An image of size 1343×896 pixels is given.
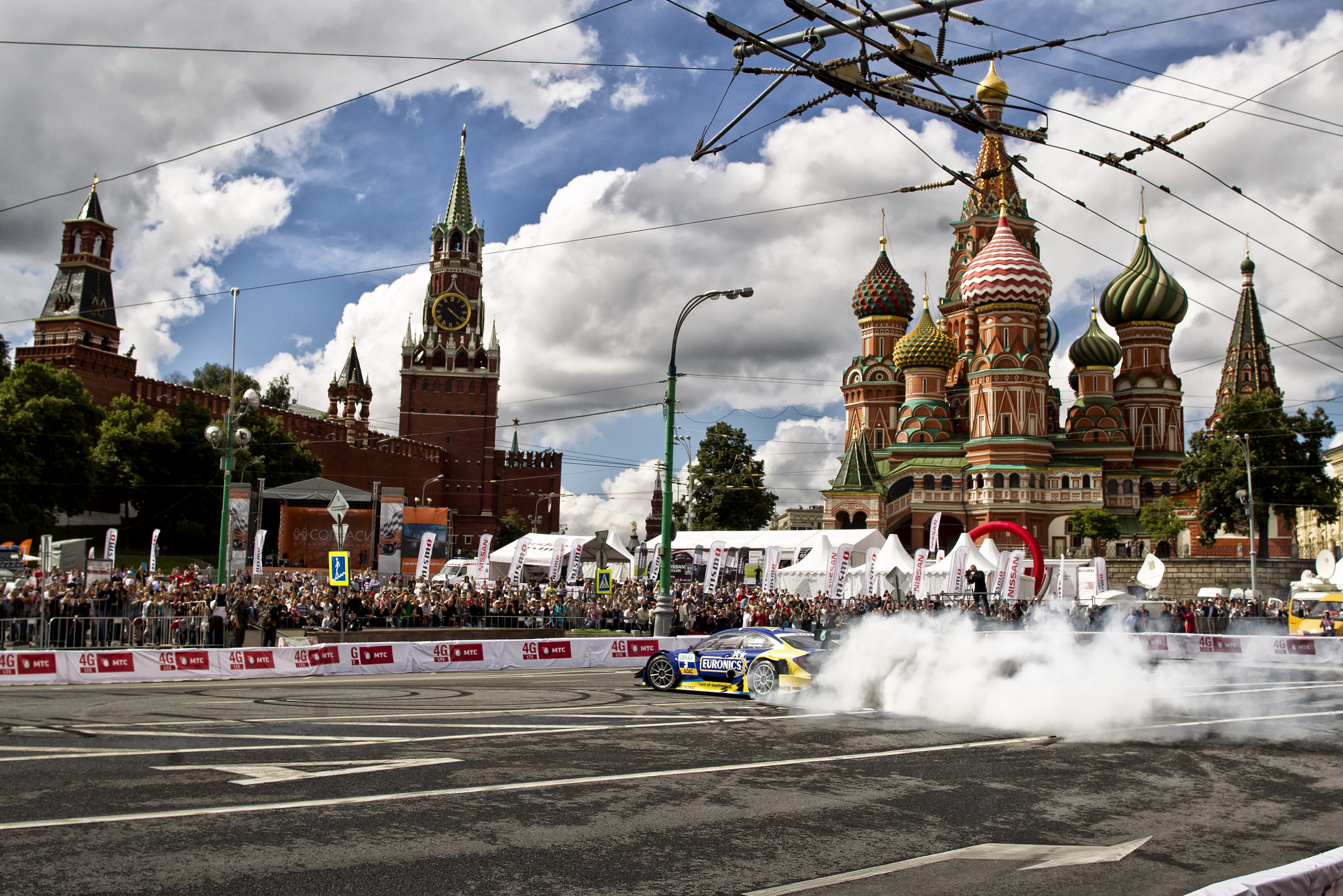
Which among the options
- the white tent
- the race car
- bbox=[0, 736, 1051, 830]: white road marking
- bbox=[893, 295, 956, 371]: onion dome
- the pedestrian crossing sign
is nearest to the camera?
bbox=[0, 736, 1051, 830]: white road marking

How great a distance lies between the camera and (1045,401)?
73.7 metres

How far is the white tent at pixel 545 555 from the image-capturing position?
4678 cm

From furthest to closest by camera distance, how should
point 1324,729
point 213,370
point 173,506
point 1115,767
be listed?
1. point 213,370
2. point 173,506
3. point 1324,729
4. point 1115,767

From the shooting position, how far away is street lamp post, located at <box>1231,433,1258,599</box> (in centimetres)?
4806

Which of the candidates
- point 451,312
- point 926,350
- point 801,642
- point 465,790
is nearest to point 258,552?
point 801,642

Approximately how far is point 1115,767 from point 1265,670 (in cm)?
1661

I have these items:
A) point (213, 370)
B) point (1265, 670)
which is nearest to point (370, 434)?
point (213, 370)

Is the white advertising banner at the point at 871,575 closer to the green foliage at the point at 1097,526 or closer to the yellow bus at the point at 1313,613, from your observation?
the yellow bus at the point at 1313,613

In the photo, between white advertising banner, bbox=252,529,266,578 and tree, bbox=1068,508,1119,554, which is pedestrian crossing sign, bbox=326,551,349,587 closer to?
white advertising banner, bbox=252,529,266,578

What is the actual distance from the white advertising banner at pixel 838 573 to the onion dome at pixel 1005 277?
128ft

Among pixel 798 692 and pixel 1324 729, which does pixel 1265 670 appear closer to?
pixel 1324 729

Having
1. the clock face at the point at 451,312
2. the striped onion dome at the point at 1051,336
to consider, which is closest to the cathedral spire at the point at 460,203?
the clock face at the point at 451,312

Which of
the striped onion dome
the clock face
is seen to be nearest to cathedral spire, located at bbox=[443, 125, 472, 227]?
the clock face

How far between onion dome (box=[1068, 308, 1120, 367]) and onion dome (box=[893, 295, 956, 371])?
365 inches
